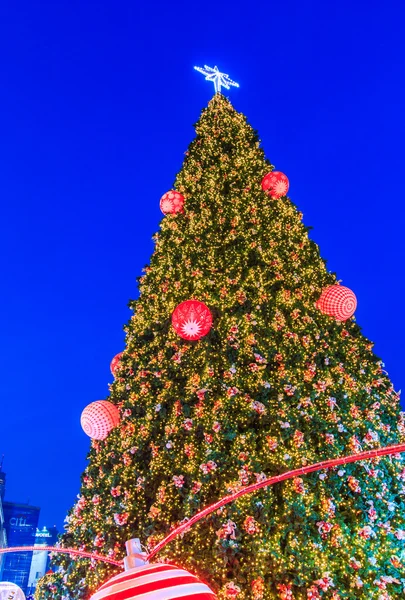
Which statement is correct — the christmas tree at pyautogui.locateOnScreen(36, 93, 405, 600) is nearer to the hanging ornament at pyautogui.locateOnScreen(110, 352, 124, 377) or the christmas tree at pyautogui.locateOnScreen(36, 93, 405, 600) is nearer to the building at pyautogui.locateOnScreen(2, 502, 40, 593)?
the hanging ornament at pyautogui.locateOnScreen(110, 352, 124, 377)

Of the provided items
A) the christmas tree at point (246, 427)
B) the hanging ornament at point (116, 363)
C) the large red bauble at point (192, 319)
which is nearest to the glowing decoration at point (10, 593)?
the christmas tree at point (246, 427)

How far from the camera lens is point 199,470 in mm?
4727

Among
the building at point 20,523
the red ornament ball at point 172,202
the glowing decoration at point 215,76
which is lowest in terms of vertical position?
the red ornament ball at point 172,202

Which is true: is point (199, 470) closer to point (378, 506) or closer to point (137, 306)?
point (378, 506)

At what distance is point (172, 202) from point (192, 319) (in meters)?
2.67

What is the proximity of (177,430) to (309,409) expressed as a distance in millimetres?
1550

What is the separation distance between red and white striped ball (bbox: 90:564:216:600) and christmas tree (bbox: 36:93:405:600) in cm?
243

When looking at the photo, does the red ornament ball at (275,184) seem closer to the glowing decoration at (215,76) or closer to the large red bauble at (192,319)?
the large red bauble at (192,319)

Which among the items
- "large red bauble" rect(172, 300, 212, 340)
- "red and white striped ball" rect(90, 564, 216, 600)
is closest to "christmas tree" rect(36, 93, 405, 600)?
"large red bauble" rect(172, 300, 212, 340)

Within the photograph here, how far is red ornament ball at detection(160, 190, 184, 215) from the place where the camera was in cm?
720

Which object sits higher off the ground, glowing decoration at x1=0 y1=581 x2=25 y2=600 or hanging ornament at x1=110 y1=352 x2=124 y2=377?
hanging ornament at x1=110 y1=352 x2=124 y2=377

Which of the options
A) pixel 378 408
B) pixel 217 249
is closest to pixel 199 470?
pixel 378 408

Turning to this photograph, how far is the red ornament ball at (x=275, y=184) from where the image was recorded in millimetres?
7047

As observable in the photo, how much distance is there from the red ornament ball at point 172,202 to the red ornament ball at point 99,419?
327 centimetres
